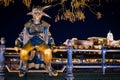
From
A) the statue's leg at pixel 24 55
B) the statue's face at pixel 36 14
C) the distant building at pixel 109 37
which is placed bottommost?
the statue's leg at pixel 24 55

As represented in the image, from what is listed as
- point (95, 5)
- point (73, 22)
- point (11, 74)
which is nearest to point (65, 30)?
point (73, 22)

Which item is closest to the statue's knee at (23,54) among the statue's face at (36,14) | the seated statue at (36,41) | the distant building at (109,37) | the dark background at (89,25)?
the seated statue at (36,41)

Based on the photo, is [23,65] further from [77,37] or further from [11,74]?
[77,37]

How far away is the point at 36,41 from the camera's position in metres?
→ 10.1

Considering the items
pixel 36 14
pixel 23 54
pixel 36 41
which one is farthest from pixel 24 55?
pixel 36 14

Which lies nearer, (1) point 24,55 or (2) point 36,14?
(1) point 24,55

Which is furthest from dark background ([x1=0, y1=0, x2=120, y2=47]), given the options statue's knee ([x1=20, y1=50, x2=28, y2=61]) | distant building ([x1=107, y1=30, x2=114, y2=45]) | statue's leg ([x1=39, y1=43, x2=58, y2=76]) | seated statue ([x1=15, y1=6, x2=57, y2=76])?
statue's knee ([x1=20, y1=50, x2=28, y2=61])

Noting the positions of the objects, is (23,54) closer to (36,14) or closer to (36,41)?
(36,41)

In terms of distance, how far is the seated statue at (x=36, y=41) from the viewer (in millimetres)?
9930

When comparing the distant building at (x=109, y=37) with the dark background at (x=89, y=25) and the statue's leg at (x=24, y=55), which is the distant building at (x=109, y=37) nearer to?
the dark background at (x=89, y=25)

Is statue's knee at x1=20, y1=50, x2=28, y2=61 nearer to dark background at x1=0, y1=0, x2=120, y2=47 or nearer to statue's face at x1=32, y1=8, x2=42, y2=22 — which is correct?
statue's face at x1=32, y1=8, x2=42, y2=22

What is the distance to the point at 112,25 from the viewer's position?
1878 centimetres

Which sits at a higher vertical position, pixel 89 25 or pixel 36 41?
pixel 89 25

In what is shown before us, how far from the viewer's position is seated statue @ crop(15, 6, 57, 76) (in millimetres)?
9930
